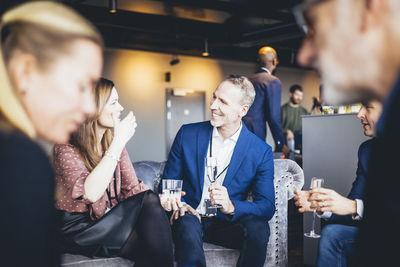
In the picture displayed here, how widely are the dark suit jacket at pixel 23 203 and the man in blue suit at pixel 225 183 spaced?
1475mm

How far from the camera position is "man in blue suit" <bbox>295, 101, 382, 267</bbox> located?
219 cm

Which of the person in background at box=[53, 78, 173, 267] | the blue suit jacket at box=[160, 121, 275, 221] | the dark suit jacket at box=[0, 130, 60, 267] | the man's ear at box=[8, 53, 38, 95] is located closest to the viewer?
the dark suit jacket at box=[0, 130, 60, 267]

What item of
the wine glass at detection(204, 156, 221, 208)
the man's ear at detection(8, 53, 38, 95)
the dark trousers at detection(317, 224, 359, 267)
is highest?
the man's ear at detection(8, 53, 38, 95)

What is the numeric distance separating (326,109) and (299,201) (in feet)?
4.79

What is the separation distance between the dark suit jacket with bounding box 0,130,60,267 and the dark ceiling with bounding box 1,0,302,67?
5744mm

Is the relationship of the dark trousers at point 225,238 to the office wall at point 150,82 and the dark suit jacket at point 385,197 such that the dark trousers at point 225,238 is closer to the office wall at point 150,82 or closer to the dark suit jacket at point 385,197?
the dark suit jacket at point 385,197

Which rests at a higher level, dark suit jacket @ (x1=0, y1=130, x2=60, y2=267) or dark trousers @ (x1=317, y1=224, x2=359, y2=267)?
dark suit jacket @ (x1=0, y1=130, x2=60, y2=267)

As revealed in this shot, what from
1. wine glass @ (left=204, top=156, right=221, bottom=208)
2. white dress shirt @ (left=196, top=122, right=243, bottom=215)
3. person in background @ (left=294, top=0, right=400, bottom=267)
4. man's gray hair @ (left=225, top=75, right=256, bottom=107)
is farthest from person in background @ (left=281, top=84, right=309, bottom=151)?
person in background @ (left=294, top=0, right=400, bottom=267)

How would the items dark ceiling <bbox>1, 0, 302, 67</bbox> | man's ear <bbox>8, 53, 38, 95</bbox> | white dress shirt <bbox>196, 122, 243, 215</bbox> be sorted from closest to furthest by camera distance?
man's ear <bbox>8, 53, 38, 95</bbox>, white dress shirt <bbox>196, 122, 243, 215</bbox>, dark ceiling <bbox>1, 0, 302, 67</bbox>

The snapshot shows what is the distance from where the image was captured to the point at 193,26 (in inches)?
296

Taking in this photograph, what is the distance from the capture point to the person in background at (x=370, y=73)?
2.36 feet

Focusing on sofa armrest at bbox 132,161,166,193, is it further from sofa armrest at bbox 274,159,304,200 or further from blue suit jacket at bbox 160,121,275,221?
sofa armrest at bbox 274,159,304,200

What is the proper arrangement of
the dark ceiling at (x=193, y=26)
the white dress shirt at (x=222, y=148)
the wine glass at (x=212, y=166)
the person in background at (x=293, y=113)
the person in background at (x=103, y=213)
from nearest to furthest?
the person in background at (x=103, y=213) < the wine glass at (x=212, y=166) < the white dress shirt at (x=222, y=148) < the dark ceiling at (x=193, y=26) < the person in background at (x=293, y=113)

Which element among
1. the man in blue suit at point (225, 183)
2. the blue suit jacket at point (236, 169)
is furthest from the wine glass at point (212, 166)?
the blue suit jacket at point (236, 169)
